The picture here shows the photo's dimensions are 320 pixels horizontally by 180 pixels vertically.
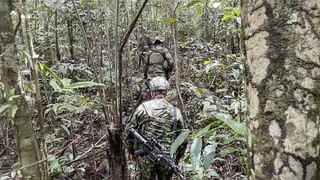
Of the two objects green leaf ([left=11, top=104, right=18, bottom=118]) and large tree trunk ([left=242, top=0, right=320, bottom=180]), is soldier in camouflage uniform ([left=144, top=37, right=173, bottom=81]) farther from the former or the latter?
large tree trunk ([left=242, top=0, right=320, bottom=180])

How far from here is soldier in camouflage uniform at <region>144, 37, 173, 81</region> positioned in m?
6.73

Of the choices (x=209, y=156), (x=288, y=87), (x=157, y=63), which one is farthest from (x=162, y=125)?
(x=157, y=63)

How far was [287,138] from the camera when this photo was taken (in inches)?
33.3

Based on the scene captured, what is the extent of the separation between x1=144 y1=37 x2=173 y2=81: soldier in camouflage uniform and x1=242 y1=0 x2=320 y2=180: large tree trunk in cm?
585

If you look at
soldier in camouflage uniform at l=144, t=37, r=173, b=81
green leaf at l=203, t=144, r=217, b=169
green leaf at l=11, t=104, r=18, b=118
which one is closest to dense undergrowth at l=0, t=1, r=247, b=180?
green leaf at l=203, t=144, r=217, b=169

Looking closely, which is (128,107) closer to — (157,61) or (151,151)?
(157,61)

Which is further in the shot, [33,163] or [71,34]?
[71,34]

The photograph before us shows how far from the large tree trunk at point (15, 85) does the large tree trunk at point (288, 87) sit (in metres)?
1.36

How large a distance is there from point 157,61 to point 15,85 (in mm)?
4898

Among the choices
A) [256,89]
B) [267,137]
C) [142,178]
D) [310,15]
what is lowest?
[142,178]

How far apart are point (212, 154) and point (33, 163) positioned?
0.95 metres

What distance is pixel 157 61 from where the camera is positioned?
6.73 metres

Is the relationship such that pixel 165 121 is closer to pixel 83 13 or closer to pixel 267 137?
pixel 267 137

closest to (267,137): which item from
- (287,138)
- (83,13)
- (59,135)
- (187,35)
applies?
(287,138)
